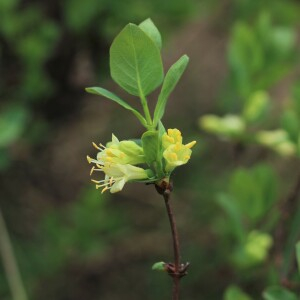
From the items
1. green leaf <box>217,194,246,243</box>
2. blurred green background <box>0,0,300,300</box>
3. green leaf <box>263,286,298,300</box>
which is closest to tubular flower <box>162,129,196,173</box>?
green leaf <box>263,286,298,300</box>

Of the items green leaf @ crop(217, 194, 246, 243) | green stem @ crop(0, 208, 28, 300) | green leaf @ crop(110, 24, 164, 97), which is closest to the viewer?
green leaf @ crop(110, 24, 164, 97)

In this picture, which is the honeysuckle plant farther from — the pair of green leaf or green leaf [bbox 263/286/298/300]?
green leaf [bbox 263/286/298/300]

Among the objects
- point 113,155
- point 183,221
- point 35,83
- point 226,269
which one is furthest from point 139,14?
point 113,155

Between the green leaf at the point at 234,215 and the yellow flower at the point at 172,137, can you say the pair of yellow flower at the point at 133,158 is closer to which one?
the yellow flower at the point at 172,137

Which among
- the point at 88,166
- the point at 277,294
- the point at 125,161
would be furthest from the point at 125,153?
the point at 88,166

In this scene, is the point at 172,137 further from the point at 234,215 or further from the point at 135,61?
the point at 234,215

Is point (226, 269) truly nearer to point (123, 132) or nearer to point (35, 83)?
point (123, 132)

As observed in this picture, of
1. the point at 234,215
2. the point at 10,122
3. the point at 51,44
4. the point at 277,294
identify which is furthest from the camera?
the point at 51,44

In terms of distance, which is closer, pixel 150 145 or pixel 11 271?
pixel 150 145
